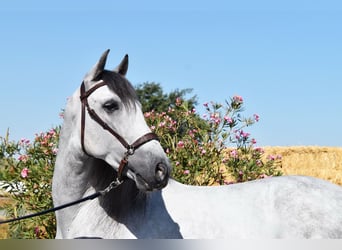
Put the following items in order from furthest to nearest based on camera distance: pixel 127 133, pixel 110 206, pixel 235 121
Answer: pixel 235 121, pixel 110 206, pixel 127 133

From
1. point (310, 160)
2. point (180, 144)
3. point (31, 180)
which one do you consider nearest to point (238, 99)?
point (180, 144)

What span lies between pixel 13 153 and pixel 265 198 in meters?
3.96

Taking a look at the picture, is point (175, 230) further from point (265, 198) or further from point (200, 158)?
point (200, 158)

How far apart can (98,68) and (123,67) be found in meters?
0.29

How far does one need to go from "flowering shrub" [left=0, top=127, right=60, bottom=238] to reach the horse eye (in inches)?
114

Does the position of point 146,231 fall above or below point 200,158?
below

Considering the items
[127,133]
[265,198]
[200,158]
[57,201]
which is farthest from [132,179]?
[200,158]

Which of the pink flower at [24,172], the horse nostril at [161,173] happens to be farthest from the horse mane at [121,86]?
the pink flower at [24,172]

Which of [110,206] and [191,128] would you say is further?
[191,128]

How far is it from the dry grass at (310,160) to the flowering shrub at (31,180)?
1351 cm

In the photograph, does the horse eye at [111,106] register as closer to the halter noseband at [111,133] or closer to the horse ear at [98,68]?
the halter noseband at [111,133]

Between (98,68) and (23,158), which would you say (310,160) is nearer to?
(23,158)

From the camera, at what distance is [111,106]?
11.5 ft

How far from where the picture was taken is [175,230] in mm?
3641
